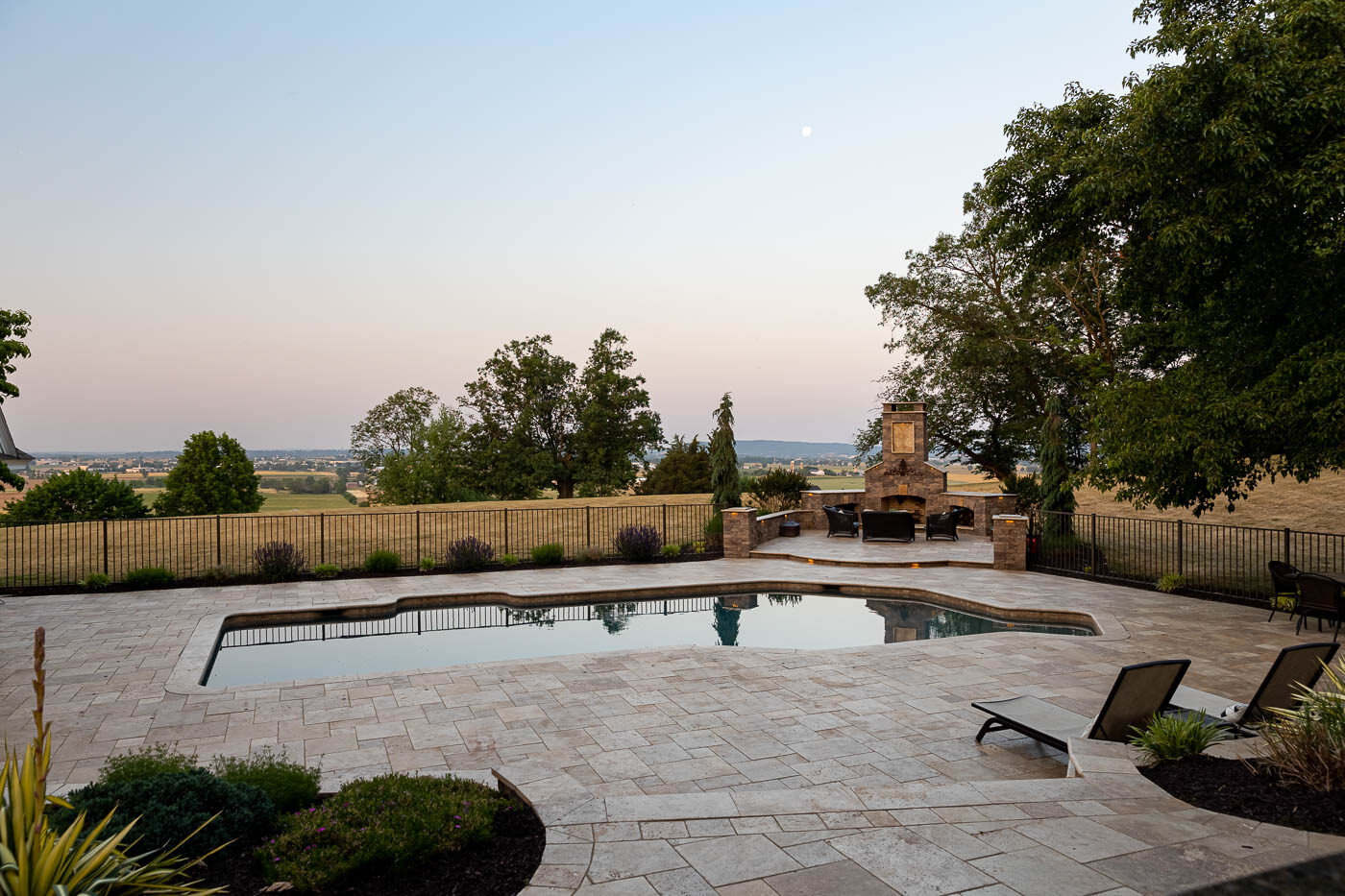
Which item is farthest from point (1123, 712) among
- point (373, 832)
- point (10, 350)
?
point (10, 350)

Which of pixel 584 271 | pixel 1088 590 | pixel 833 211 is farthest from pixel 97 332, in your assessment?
pixel 1088 590

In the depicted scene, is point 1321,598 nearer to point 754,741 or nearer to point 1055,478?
point 754,741

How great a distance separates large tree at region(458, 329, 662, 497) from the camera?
3719 centimetres

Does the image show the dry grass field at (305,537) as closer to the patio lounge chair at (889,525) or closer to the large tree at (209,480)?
the patio lounge chair at (889,525)

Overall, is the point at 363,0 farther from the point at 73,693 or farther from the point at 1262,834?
the point at 1262,834

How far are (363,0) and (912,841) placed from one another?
47.1ft

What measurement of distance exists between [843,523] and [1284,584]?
30.2ft

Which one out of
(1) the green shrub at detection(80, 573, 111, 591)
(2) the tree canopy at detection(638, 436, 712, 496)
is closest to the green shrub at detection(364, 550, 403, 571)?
(1) the green shrub at detection(80, 573, 111, 591)

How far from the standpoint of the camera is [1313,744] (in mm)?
4105

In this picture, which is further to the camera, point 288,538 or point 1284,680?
point 288,538

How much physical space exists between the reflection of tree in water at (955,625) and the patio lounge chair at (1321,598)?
3.39 m

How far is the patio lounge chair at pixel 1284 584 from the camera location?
967 centimetres

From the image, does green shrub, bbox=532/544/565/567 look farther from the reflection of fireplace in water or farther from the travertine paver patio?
the reflection of fireplace in water

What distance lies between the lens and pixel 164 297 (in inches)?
823
